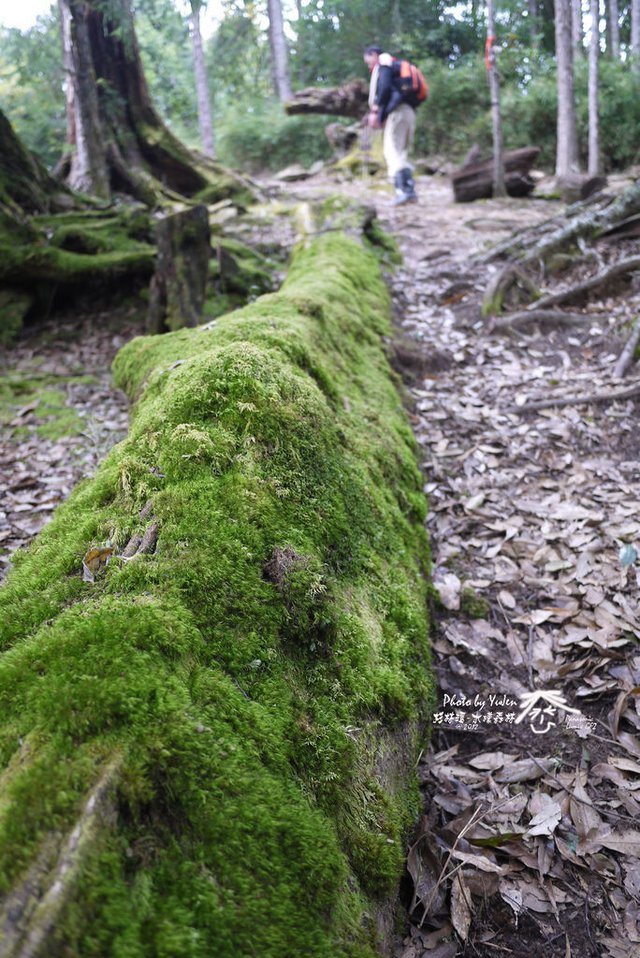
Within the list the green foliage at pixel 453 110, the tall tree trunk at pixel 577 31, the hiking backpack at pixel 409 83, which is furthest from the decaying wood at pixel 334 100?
the hiking backpack at pixel 409 83

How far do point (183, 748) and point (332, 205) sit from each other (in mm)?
9226

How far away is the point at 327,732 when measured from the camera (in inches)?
65.1

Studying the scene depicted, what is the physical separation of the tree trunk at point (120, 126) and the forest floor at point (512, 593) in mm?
4117

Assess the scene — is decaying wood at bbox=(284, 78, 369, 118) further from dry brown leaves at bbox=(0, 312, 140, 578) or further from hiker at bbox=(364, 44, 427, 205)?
dry brown leaves at bbox=(0, 312, 140, 578)

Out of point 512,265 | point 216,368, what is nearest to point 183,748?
point 216,368

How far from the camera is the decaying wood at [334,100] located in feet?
56.9

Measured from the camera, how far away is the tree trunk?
8.57 m

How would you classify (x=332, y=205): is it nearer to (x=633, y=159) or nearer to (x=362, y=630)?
(x=362, y=630)

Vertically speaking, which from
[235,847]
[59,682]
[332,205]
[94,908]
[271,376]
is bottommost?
[235,847]

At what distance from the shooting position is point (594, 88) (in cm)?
1248

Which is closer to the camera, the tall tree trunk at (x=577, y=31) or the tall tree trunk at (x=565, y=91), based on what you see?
the tall tree trunk at (x=565, y=91)

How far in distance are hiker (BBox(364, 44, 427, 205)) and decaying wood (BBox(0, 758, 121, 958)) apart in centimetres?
1165

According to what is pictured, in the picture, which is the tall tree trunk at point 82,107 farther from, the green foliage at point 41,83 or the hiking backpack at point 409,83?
the hiking backpack at point 409,83

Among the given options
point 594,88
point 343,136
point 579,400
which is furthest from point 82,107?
point 343,136
